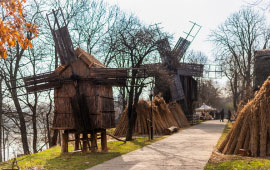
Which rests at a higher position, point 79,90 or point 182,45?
point 182,45

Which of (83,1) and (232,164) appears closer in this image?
(232,164)

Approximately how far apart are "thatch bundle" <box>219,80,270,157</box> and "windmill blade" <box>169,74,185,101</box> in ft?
72.3

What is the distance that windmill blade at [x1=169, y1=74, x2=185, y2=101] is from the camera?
33500 mm

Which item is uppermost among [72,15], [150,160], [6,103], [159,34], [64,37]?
[72,15]

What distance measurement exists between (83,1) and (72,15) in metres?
1.92

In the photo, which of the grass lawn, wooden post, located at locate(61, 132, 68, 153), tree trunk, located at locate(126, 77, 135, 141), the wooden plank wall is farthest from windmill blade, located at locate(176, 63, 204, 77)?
the grass lawn

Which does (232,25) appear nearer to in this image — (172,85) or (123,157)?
(172,85)

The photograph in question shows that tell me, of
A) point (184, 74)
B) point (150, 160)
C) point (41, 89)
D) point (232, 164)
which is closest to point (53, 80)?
point (41, 89)

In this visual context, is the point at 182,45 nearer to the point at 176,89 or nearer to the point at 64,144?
the point at 176,89

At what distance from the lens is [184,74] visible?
1411 inches

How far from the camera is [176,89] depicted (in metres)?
33.9

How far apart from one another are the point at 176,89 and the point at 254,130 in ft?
77.8

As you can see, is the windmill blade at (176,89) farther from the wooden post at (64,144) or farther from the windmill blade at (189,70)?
the wooden post at (64,144)

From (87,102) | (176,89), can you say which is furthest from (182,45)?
(87,102)
